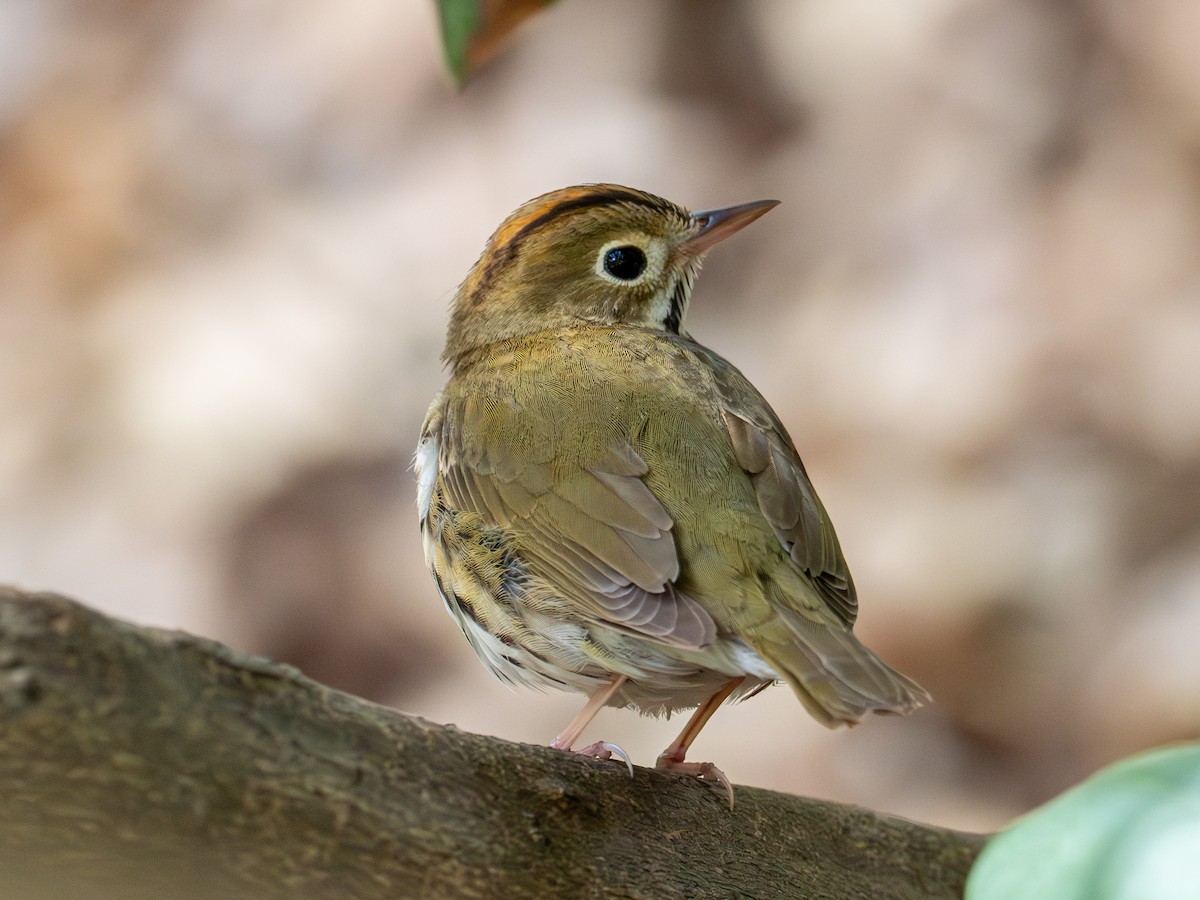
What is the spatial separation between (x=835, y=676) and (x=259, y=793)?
→ 81 centimetres

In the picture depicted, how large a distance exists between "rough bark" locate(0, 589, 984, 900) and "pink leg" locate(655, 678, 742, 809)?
21cm

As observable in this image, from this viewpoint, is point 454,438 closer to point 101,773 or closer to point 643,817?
point 643,817

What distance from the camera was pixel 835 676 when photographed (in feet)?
5.91

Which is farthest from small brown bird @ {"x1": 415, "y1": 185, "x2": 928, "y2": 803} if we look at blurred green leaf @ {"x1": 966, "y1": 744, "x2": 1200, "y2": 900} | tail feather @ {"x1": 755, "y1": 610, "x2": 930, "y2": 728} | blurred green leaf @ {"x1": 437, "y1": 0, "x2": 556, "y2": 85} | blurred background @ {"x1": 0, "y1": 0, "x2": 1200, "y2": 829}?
blurred background @ {"x1": 0, "y1": 0, "x2": 1200, "y2": 829}

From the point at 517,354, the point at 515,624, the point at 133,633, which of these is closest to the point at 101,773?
the point at 133,633

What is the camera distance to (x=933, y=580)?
4160 mm

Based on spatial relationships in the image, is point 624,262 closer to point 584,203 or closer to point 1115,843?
point 584,203

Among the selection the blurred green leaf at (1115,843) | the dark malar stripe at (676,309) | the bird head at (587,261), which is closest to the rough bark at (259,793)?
the blurred green leaf at (1115,843)

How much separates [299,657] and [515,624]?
229cm

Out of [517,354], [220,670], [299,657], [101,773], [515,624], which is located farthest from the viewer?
[299,657]

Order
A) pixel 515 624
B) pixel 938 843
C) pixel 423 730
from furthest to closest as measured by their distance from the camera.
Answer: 1. pixel 938 843
2. pixel 515 624
3. pixel 423 730

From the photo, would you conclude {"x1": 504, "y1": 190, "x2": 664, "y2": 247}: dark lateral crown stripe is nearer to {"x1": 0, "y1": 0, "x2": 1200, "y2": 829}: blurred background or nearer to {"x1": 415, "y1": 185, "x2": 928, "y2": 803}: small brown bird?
{"x1": 415, "y1": 185, "x2": 928, "y2": 803}: small brown bird

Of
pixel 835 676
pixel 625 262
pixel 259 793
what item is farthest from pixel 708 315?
pixel 259 793

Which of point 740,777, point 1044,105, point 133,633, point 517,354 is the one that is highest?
point 1044,105
